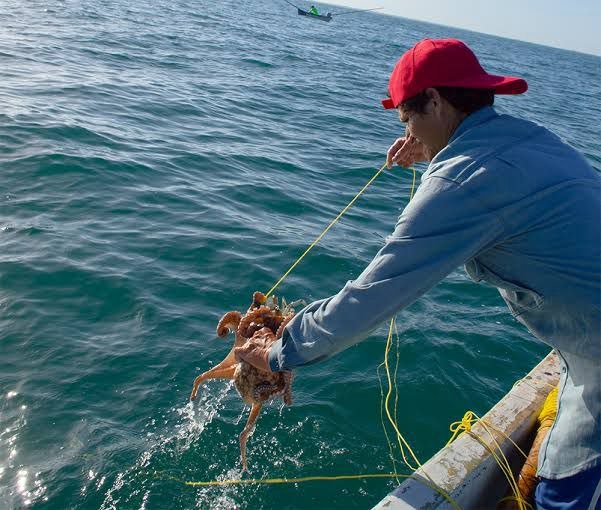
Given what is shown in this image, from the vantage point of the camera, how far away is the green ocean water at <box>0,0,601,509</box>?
5207 mm

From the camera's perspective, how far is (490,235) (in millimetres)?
2449

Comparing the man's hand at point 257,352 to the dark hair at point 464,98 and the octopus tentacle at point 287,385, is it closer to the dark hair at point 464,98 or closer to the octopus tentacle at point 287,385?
the octopus tentacle at point 287,385

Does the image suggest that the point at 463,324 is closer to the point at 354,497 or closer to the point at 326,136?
the point at 354,497

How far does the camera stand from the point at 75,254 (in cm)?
797

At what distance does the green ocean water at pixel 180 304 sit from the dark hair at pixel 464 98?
3.56m

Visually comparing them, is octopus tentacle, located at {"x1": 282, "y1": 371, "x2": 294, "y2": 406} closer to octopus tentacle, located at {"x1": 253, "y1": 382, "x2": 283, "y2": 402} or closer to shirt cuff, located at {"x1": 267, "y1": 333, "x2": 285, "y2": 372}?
octopus tentacle, located at {"x1": 253, "y1": 382, "x2": 283, "y2": 402}

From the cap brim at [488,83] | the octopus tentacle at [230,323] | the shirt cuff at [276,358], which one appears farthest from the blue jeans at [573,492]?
the octopus tentacle at [230,323]

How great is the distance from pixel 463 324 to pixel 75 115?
986 cm

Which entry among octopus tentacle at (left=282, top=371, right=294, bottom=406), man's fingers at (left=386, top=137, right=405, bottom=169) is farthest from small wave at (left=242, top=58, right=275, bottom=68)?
octopus tentacle at (left=282, top=371, right=294, bottom=406)

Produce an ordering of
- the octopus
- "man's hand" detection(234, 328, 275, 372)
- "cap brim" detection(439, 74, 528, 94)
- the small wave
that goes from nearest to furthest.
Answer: "cap brim" detection(439, 74, 528, 94), "man's hand" detection(234, 328, 275, 372), the octopus, the small wave

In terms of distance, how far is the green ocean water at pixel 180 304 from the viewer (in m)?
5.21

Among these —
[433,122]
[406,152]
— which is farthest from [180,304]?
[433,122]

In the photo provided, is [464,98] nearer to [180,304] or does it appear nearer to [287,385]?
[287,385]

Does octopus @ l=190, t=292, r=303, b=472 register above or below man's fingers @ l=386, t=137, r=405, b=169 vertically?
below
